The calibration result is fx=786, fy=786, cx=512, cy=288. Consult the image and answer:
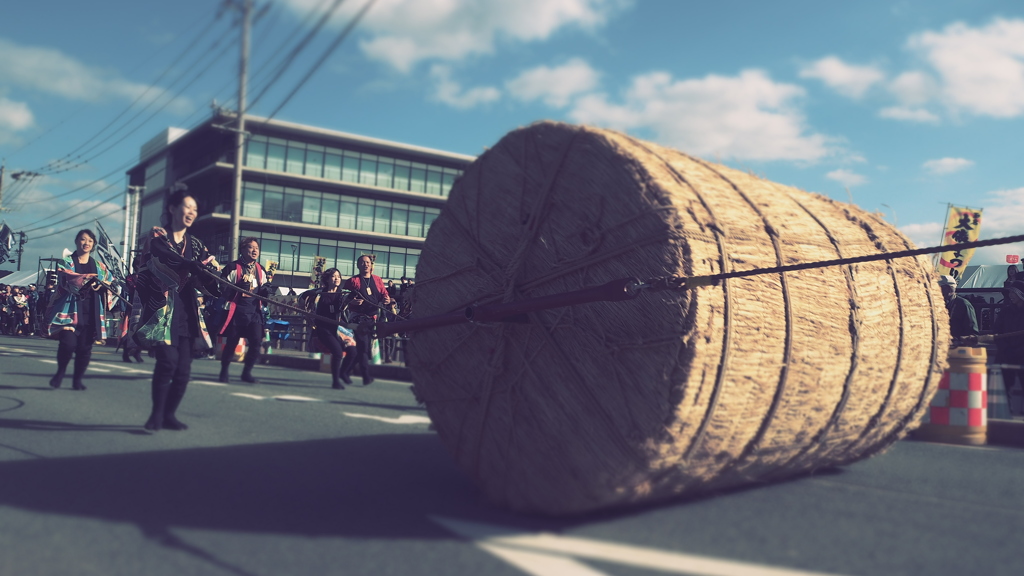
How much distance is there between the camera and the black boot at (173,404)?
6.24 meters

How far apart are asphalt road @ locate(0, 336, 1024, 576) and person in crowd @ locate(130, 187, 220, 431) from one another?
17.6 inches

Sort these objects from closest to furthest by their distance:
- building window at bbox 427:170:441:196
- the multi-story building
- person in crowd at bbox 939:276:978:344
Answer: person in crowd at bbox 939:276:978:344 < the multi-story building < building window at bbox 427:170:441:196

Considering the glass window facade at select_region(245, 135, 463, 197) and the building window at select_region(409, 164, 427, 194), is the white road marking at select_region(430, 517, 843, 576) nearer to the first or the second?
the glass window facade at select_region(245, 135, 463, 197)

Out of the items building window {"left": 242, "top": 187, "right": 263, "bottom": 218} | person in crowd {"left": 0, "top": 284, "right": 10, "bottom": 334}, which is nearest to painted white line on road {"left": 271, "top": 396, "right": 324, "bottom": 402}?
person in crowd {"left": 0, "top": 284, "right": 10, "bottom": 334}

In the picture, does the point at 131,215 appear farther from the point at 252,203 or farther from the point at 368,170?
the point at 368,170

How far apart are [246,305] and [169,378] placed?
4065 millimetres

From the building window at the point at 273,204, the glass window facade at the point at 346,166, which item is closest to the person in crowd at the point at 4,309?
the building window at the point at 273,204

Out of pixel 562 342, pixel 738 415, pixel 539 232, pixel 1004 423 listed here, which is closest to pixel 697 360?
pixel 738 415

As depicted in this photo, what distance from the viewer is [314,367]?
1594cm

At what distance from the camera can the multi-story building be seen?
53.6 metres

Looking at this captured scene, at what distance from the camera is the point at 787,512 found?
3697mm

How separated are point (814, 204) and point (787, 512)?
173cm

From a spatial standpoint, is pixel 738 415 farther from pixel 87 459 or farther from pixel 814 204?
pixel 87 459

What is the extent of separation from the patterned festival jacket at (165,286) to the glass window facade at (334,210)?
49267mm
